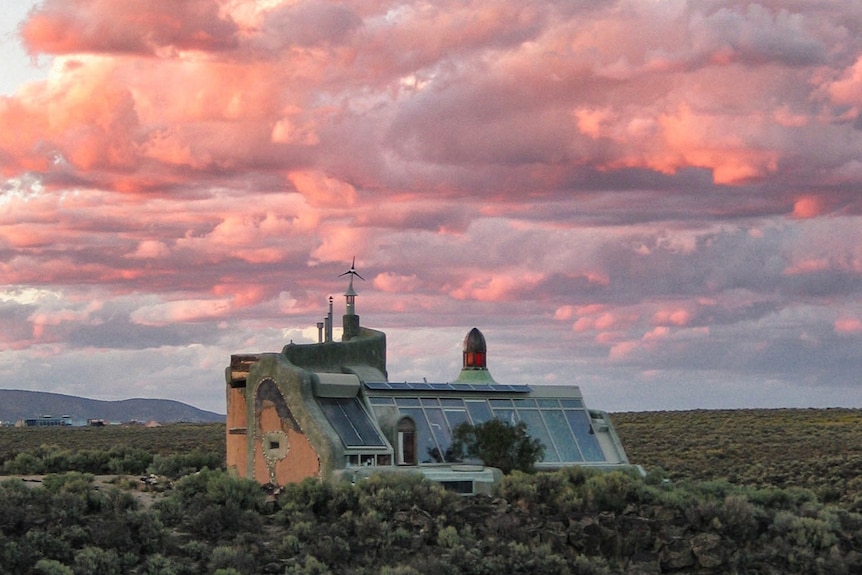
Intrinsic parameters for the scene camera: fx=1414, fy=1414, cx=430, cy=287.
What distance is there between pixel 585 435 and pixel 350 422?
922 centimetres

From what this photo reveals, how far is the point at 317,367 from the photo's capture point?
44375 mm

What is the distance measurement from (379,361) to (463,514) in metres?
11.7

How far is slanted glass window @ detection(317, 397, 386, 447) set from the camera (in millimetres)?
41406

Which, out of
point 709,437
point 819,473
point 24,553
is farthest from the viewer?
point 709,437

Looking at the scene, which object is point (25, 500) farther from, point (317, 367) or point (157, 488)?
point (317, 367)

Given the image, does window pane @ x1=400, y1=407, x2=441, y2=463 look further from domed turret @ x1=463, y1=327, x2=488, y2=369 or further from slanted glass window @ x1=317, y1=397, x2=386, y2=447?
domed turret @ x1=463, y1=327, x2=488, y2=369

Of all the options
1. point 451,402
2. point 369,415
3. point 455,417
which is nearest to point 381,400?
point 369,415

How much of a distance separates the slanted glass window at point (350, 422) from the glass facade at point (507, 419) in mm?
785

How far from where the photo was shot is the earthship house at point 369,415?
1620 inches

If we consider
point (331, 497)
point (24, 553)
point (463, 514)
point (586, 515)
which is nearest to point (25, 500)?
point (24, 553)

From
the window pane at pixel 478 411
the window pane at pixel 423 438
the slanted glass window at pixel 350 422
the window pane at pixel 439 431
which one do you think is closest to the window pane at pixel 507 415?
the window pane at pixel 478 411

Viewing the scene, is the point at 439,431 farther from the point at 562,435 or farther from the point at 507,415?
the point at 562,435

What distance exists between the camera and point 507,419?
46219 mm

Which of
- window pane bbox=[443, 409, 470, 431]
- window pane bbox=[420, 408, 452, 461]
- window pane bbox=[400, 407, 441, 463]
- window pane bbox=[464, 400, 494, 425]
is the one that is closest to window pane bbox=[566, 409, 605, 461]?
window pane bbox=[464, 400, 494, 425]
